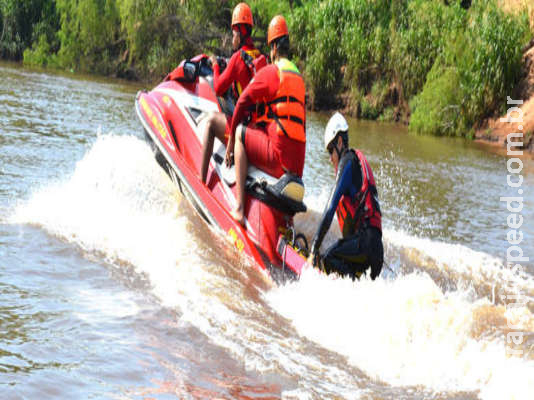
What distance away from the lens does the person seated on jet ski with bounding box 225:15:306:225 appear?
188 inches

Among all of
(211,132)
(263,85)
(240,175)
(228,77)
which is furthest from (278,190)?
(228,77)

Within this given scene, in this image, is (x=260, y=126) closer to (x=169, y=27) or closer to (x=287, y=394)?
(x=287, y=394)

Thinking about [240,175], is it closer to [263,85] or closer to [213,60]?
[263,85]

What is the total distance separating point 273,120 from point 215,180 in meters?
0.77

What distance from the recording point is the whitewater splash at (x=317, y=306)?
10.9 feet

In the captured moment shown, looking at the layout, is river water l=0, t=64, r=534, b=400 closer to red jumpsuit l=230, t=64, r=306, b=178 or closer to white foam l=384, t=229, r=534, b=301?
white foam l=384, t=229, r=534, b=301

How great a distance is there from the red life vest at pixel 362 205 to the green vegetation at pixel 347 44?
1270 centimetres

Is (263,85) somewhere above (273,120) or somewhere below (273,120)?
above

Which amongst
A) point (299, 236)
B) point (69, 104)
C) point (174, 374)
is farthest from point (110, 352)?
point (69, 104)

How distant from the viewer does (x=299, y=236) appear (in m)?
4.71

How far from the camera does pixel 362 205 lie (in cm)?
433

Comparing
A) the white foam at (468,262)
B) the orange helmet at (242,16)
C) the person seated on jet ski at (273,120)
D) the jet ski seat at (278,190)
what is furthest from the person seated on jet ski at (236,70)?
the white foam at (468,262)

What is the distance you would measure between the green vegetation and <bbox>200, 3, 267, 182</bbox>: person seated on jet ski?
11.9m

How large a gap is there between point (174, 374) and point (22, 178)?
13.8 ft
